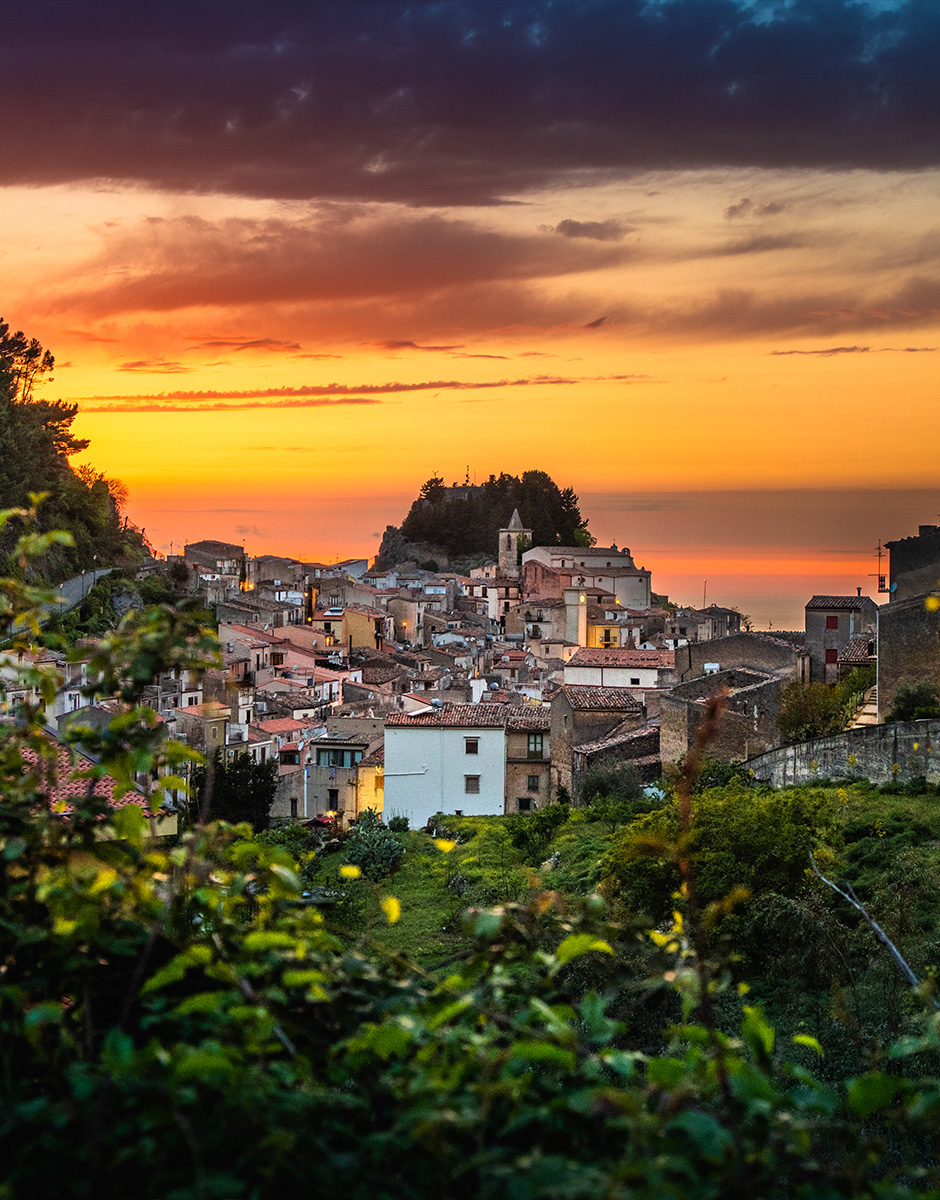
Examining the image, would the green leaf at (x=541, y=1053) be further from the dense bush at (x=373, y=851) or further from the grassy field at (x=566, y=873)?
the dense bush at (x=373, y=851)

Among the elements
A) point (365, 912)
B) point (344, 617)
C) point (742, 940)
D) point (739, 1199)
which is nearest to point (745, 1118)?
point (739, 1199)

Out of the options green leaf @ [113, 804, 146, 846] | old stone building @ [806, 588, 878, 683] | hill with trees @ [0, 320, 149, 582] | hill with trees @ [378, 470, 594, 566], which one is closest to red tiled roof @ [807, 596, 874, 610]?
old stone building @ [806, 588, 878, 683]

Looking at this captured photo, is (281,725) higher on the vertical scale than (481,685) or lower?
lower

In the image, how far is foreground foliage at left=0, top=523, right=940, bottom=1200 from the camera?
1.94m

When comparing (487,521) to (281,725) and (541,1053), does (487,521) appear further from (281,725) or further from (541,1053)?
(541,1053)

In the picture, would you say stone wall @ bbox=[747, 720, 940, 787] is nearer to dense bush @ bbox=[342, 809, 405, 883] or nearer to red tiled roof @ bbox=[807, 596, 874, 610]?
dense bush @ bbox=[342, 809, 405, 883]

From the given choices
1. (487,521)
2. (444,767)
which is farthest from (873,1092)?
(487,521)

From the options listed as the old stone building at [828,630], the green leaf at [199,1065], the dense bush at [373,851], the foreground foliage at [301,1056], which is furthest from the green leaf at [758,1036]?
the old stone building at [828,630]

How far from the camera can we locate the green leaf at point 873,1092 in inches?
77.3

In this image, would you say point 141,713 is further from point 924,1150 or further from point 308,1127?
point 924,1150

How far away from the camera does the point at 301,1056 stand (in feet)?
7.64

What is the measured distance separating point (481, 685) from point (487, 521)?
5998 centimetres

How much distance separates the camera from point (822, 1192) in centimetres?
191

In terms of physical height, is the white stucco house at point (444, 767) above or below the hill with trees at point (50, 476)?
below
